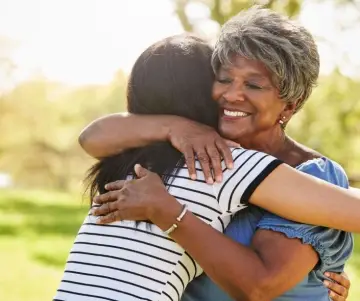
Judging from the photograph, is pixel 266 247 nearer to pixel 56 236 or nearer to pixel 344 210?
pixel 344 210

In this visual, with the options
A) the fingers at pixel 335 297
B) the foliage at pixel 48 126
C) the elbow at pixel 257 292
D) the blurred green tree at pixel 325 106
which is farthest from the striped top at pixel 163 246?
the foliage at pixel 48 126

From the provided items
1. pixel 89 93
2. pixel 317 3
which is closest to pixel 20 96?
pixel 89 93

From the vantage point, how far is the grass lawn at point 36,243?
9672 mm

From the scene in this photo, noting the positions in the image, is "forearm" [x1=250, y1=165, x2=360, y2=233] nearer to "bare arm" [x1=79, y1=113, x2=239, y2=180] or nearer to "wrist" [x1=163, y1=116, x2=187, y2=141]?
"bare arm" [x1=79, y1=113, x2=239, y2=180]

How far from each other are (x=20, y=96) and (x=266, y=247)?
31000 mm

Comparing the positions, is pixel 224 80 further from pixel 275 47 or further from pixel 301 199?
pixel 301 199

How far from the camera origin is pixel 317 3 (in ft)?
52.1

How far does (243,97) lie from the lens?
289 centimetres

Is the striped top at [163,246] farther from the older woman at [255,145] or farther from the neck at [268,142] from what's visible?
the neck at [268,142]

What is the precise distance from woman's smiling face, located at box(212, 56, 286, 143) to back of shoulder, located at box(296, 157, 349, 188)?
0.74 ft

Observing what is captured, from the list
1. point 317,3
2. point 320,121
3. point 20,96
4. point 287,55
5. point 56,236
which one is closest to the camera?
point 287,55

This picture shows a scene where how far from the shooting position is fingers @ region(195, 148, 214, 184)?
103 inches

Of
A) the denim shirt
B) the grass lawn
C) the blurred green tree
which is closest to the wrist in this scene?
the denim shirt

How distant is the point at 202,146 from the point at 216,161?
0.30 feet
